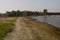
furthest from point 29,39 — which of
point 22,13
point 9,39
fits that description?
point 22,13

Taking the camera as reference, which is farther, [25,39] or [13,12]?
[13,12]

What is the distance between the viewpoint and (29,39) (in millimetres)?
17312

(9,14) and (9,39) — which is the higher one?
(9,39)

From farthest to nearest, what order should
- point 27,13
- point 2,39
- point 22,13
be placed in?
point 27,13 < point 22,13 < point 2,39

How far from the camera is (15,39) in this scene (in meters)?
17.5

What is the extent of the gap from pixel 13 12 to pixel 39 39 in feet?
507

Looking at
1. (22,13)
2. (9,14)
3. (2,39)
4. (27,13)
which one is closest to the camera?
(2,39)

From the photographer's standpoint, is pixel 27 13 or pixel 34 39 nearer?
pixel 34 39

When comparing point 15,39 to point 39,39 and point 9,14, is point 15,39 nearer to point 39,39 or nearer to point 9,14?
point 39,39

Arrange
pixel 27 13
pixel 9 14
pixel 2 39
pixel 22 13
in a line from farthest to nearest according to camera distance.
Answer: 1. pixel 27 13
2. pixel 22 13
3. pixel 9 14
4. pixel 2 39

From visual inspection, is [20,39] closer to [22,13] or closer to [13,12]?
[13,12]

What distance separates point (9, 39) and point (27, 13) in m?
181

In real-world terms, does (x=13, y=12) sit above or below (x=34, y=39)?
below

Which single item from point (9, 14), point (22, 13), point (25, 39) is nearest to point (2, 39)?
point (25, 39)
